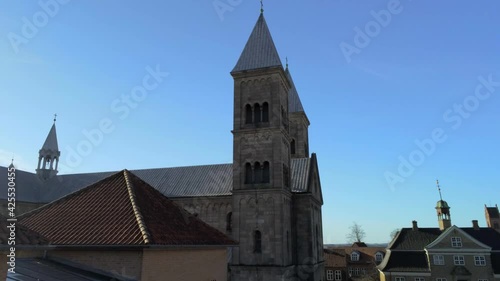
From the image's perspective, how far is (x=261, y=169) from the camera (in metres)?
30.2

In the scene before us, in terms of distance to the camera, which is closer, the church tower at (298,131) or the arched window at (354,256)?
the church tower at (298,131)

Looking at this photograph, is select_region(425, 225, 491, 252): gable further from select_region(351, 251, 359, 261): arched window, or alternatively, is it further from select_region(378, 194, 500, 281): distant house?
select_region(351, 251, 359, 261): arched window

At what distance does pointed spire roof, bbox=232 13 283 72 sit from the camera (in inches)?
1254

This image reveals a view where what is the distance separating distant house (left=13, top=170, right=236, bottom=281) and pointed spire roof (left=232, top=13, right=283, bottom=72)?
1866 cm

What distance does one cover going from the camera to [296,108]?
44344 millimetres

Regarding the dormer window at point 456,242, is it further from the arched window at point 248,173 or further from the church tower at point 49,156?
the church tower at point 49,156

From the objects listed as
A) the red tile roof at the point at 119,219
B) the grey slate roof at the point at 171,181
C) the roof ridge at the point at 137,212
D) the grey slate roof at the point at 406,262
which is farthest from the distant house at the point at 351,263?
the roof ridge at the point at 137,212

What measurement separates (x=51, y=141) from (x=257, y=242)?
1509 inches

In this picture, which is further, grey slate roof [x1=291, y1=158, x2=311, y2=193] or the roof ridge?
grey slate roof [x1=291, y1=158, x2=311, y2=193]

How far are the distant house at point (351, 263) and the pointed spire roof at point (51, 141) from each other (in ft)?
159

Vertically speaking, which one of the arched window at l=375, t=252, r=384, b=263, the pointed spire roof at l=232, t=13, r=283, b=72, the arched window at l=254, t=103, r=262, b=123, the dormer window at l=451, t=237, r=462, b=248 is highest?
the pointed spire roof at l=232, t=13, r=283, b=72

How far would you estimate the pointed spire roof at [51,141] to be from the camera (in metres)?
51.1

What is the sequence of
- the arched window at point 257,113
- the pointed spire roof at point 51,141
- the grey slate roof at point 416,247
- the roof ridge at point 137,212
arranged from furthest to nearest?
1. the pointed spire roof at point 51,141
2. the grey slate roof at point 416,247
3. the arched window at point 257,113
4. the roof ridge at point 137,212

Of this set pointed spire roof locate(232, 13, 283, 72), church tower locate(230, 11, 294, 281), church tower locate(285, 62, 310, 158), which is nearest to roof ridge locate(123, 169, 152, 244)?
church tower locate(230, 11, 294, 281)
